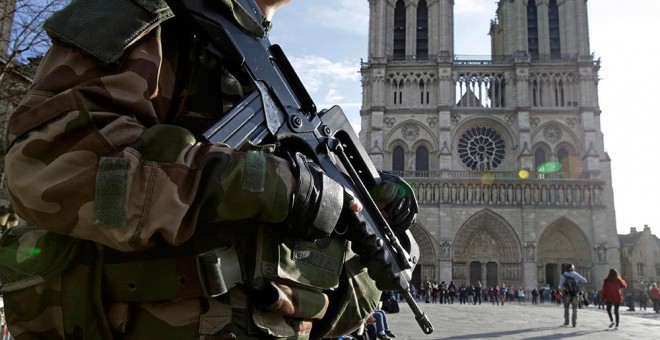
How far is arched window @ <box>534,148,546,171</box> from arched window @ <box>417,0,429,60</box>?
924 cm

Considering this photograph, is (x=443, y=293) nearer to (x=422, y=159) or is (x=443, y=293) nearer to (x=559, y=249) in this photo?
(x=559, y=249)

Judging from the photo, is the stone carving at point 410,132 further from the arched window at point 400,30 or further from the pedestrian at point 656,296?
the pedestrian at point 656,296

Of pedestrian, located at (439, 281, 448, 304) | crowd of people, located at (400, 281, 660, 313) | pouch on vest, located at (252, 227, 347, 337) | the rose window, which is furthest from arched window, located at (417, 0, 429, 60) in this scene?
pouch on vest, located at (252, 227, 347, 337)

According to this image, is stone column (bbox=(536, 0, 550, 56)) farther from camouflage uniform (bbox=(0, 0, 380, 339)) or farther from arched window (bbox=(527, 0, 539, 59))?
camouflage uniform (bbox=(0, 0, 380, 339))

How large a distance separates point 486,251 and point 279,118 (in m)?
31.4

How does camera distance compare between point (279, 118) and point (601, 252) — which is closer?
point (279, 118)

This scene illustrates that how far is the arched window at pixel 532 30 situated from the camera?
33.3m

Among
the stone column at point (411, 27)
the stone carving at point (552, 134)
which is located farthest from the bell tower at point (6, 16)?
the stone carving at point (552, 134)

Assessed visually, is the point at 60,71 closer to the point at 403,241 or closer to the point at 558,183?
the point at 403,241

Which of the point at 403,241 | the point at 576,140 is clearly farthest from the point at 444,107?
the point at 403,241

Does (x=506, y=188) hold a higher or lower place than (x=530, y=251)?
higher

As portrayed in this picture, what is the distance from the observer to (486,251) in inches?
1224

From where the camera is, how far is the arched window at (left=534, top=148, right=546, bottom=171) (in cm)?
3166

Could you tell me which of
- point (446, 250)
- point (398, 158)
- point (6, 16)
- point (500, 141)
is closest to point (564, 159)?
point (500, 141)
